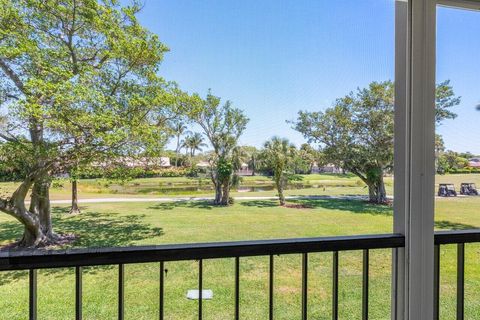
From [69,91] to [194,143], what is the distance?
2.09 feet

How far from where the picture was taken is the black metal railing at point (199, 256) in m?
1.23

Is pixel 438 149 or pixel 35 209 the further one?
pixel 438 149

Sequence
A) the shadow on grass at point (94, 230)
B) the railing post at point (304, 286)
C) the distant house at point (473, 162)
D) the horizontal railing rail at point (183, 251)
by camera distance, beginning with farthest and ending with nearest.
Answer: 1. the distant house at point (473, 162)
2. the railing post at point (304, 286)
3. the shadow on grass at point (94, 230)
4. the horizontal railing rail at point (183, 251)

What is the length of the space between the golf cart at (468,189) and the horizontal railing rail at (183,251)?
1.62ft

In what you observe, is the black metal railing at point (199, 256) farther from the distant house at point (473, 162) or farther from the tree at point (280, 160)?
the distant house at point (473, 162)

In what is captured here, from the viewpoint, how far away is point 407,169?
4.72 ft

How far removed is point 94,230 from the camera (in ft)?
4.64

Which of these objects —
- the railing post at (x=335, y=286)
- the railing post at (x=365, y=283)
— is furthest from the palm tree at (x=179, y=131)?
the railing post at (x=365, y=283)

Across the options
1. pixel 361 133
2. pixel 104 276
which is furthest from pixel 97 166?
pixel 361 133

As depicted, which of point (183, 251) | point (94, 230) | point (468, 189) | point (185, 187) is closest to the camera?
point (183, 251)

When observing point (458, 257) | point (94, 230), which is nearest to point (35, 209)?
point (94, 230)

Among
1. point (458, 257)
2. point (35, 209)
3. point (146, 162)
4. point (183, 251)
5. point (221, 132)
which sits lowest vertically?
point (458, 257)

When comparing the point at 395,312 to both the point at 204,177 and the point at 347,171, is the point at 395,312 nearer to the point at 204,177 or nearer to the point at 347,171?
the point at 347,171

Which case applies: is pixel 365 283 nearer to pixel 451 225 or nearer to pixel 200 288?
pixel 451 225
